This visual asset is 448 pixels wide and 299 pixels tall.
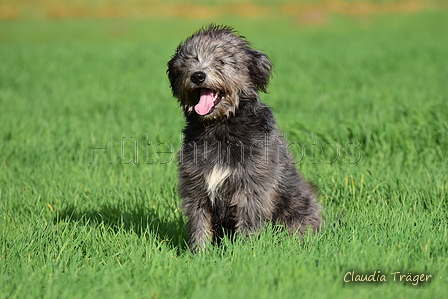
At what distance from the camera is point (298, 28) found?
30594 millimetres

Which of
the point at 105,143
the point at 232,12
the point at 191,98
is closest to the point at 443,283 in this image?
the point at 191,98

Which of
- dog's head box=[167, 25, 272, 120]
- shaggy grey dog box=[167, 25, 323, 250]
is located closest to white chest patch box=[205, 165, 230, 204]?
shaggy grey dog box=[167, 25, 323, 250]

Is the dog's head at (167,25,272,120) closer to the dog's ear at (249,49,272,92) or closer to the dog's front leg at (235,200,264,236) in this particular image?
the dog's ear at (249,49,272,92)

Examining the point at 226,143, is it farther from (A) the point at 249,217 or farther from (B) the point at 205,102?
(A) the point at 249,217

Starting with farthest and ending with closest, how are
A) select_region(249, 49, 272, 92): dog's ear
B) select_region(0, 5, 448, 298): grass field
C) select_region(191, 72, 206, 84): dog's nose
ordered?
select_region(249, 49, 272, 92): dog's ear < select_region(191, 72, 206, 84): dog's nose < select_region(0, 5, 448, 298): grass field

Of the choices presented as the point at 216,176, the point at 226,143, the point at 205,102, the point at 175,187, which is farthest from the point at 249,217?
the point at 175,187

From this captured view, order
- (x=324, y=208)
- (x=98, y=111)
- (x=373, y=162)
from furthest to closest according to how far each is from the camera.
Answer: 1. (x=98, y=111)
2. (x=373, y=162)
3. (x=324, y=208)

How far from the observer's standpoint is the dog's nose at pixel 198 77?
13.0 ft

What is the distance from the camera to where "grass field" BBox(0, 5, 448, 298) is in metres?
3.24

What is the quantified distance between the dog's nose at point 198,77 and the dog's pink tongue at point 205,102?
156 millimetres

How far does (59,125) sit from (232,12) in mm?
33775

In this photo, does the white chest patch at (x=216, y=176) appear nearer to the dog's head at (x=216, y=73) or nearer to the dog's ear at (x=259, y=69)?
the dog's head at (x=216, y=73)

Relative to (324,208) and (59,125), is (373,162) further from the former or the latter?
(59,125)

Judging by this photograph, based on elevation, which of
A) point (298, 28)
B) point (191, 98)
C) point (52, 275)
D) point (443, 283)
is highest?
point (298, 28)
